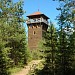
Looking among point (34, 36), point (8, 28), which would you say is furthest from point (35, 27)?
point (8, 28)

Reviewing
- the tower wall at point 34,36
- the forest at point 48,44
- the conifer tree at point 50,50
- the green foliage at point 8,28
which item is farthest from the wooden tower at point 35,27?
the conifer tree at point 50,50

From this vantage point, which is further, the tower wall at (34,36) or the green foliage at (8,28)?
the tower wall at (34,36)

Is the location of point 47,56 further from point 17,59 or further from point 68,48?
point 17,59

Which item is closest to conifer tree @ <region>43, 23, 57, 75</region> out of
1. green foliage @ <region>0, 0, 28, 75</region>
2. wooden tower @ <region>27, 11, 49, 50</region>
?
green foliage @ <region>0, 0, 28, 75</region>

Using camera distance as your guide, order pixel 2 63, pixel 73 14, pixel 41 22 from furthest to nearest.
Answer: pixel 41 22 < pixel 2 63 < pixel 73 14

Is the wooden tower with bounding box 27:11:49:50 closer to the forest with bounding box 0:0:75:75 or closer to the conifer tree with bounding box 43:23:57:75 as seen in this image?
the forest with bounding box 0:0:75:75

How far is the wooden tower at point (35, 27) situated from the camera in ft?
191

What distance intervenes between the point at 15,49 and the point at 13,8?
9022 mm

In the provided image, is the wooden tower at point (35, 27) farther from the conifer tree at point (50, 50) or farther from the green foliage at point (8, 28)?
the conifer tree at point (50, 50)

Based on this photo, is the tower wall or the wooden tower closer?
the tower wall

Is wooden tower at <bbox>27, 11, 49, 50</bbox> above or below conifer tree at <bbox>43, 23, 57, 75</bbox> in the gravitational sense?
above

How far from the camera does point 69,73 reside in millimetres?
26672

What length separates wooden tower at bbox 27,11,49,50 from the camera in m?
Answer: 58.3

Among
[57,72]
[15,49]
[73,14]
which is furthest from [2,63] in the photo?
[73,14]
